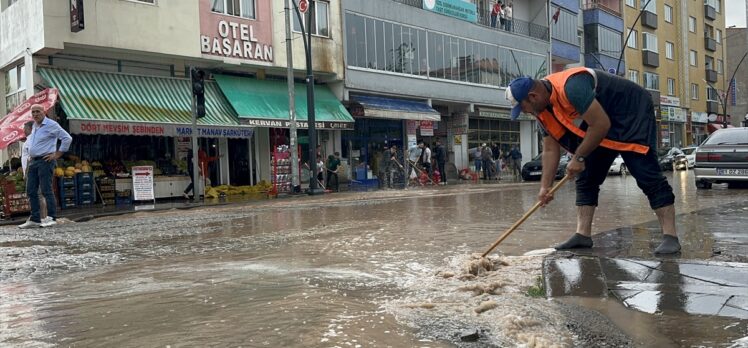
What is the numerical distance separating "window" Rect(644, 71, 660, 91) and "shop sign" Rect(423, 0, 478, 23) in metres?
23.2

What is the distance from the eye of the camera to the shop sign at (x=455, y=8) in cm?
2744

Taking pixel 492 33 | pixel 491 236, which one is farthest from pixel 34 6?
pixel 492 33

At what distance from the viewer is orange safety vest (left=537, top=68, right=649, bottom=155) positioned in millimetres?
4543

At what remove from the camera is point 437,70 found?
90.6 feet

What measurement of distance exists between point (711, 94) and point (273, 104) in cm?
5429

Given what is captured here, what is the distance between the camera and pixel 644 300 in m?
3.39

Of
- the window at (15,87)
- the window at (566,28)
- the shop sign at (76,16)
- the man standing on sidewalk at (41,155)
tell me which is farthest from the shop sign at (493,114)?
the man standing on sidewalk at (41,155)

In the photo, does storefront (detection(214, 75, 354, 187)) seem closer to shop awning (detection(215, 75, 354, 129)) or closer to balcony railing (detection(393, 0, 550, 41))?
shop awning (detection(215, 75, 354, 129))

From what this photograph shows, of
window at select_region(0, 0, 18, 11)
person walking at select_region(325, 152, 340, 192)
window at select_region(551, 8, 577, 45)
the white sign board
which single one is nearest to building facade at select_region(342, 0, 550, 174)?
window at select_region(551, 8, 577, 45)

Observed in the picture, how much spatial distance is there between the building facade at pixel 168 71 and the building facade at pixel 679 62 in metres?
31.5

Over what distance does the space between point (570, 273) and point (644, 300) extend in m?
0.70

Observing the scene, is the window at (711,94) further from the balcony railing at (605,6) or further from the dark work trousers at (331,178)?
the dark work trousers at (331,178)

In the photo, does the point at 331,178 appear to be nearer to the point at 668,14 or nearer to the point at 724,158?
the point at 724,158

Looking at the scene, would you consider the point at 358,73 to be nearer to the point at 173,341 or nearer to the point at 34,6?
the point at 34,6
